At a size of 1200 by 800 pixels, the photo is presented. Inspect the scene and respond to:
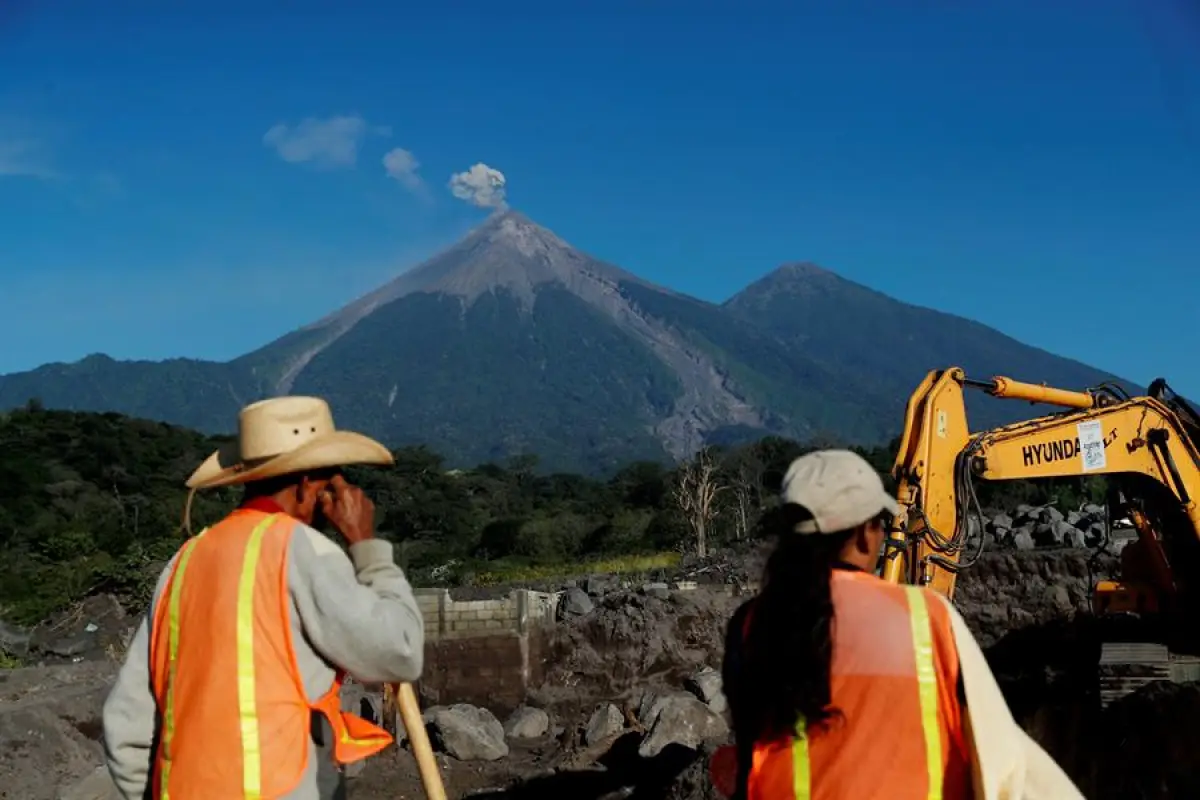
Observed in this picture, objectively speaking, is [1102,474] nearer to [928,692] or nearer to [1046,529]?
[928,692]

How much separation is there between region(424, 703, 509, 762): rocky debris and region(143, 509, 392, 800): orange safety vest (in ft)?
26.0

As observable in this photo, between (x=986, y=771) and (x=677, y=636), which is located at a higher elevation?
(x=986, y=771)

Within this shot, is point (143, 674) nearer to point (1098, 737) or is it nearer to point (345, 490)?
point (345, 490)

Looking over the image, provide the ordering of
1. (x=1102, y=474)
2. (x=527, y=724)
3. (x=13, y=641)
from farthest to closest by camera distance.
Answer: (x=13, y=641), (x=527, y=724), (x=1102, y=474)

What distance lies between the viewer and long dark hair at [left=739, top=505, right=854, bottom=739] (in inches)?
87.7

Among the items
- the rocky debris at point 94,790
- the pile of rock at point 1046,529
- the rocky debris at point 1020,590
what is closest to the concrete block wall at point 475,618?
the rocky debris at point 1020,590

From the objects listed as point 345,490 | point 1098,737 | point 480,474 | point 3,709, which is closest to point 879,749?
point 345,490

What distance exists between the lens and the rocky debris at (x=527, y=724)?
1135 centimetres

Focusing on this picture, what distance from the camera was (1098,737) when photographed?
7.41 meters

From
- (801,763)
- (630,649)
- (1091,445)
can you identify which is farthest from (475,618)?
(801,763)

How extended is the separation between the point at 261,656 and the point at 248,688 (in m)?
0.06

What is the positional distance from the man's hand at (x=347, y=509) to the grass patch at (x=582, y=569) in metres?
19.3

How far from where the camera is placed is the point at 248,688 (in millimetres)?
2381

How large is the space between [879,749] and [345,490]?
1.17 m
